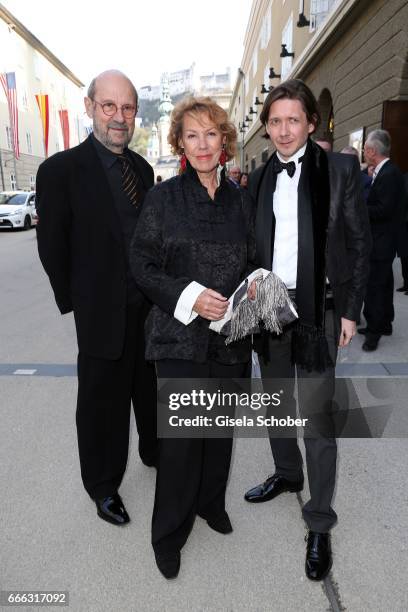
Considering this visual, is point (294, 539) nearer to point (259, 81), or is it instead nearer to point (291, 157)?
point (291, 157)

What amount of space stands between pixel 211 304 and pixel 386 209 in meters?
3.37

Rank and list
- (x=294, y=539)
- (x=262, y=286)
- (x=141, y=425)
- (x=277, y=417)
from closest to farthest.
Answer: (x=262, y=286)
(x=294, y=539)
(x=277, y=417)
(x=141, y=425)

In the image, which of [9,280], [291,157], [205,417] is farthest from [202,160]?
[9,280]

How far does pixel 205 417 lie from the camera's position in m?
2.06

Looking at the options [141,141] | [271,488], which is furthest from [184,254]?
[141,141]

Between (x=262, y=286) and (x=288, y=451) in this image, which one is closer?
(x=262, y=286)

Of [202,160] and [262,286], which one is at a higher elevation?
[202,160]

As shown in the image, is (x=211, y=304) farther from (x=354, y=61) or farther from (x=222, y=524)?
(x=354, y=61)

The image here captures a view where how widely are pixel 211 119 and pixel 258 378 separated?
229 cm

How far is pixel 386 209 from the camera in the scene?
14.7 feet

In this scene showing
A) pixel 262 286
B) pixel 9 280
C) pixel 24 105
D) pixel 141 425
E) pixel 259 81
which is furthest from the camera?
pixel 24 105

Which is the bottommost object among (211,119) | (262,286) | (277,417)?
(277,417)

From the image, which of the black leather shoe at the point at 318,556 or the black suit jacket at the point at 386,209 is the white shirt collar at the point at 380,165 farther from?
the black leather shoe at the point at 318,556

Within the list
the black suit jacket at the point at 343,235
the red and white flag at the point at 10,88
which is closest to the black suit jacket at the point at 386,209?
the black suit jacket at the point at 343,235
